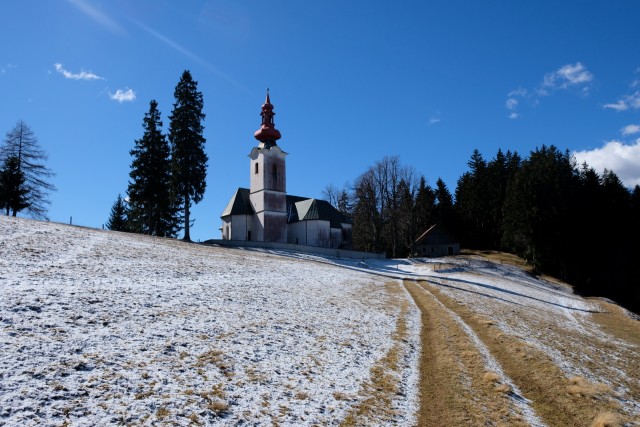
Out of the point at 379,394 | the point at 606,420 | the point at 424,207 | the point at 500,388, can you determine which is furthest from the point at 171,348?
the point at 424,207

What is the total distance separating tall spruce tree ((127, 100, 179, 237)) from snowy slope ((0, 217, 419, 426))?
2879 centimetres

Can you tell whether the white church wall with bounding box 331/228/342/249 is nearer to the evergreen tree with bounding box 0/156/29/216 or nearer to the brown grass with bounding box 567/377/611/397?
the evergreen tree with bounding box 0/156/29/216

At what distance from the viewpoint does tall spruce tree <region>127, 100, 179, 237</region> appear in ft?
152

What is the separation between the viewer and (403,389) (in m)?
9.34

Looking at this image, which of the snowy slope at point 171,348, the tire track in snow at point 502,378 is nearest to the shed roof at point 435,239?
the tire track in snow at point 502,378

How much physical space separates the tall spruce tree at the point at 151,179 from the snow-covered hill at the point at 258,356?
2732 cm

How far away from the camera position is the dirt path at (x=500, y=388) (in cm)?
848

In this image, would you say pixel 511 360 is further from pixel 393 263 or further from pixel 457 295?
pixel 393 263

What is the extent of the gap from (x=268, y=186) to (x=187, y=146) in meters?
12.9

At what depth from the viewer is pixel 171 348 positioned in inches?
366

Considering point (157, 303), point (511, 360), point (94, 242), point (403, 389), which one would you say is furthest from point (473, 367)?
point (94, 242)

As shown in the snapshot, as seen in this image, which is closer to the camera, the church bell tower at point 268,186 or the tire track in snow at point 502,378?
the tire track in snow at point 502,378

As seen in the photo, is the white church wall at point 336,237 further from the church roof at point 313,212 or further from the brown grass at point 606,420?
the brown grass at point 606,420

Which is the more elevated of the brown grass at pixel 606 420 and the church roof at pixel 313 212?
the church roof at pixel 313 212
